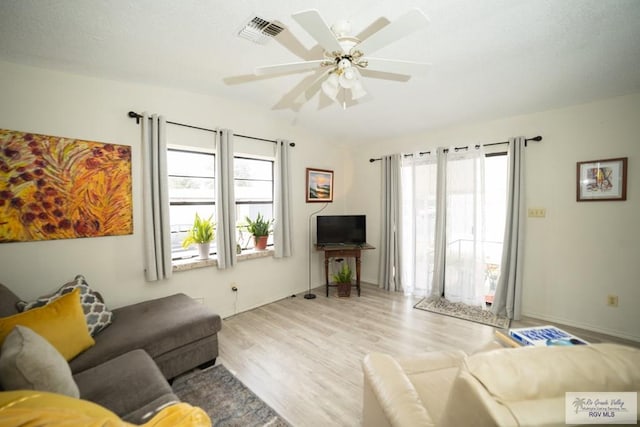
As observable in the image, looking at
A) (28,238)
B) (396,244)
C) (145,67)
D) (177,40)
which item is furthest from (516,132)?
(28,238)

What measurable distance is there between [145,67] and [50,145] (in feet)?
3.29

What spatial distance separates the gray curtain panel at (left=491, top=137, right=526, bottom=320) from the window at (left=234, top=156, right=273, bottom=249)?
3132 mm

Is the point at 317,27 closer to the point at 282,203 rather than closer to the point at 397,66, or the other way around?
the point at 397,66

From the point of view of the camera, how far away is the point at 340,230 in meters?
4.11

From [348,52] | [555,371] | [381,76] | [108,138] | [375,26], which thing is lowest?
[555,371]

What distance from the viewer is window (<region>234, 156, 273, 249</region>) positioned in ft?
11.4

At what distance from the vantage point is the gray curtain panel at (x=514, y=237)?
3074 mm

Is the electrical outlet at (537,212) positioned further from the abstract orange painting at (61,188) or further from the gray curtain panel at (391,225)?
the abstract orange painting at (61,188)

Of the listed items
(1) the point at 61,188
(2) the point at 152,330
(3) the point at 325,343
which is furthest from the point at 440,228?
(1) the point at 61,188

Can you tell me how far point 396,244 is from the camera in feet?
13.5

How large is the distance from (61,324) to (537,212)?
454cm

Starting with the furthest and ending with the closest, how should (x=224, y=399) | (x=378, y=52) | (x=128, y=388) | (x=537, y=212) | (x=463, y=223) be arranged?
(x=463, y=223) < (x=537, y=212) < (x=378, y=52) < (x=224, y=399) < (x=128, y=388)

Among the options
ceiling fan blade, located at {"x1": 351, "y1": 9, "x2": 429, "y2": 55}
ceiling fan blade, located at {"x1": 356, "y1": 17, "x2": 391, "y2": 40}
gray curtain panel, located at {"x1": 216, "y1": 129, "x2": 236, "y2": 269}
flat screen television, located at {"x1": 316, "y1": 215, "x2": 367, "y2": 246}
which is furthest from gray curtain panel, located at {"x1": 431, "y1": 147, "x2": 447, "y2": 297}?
gray curtain panel, located at {"x1": 216, "y1": 129, "x2": 236, "y2": 269}

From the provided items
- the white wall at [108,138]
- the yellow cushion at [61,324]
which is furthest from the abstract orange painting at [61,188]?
the yellow cushion at [61,324]
